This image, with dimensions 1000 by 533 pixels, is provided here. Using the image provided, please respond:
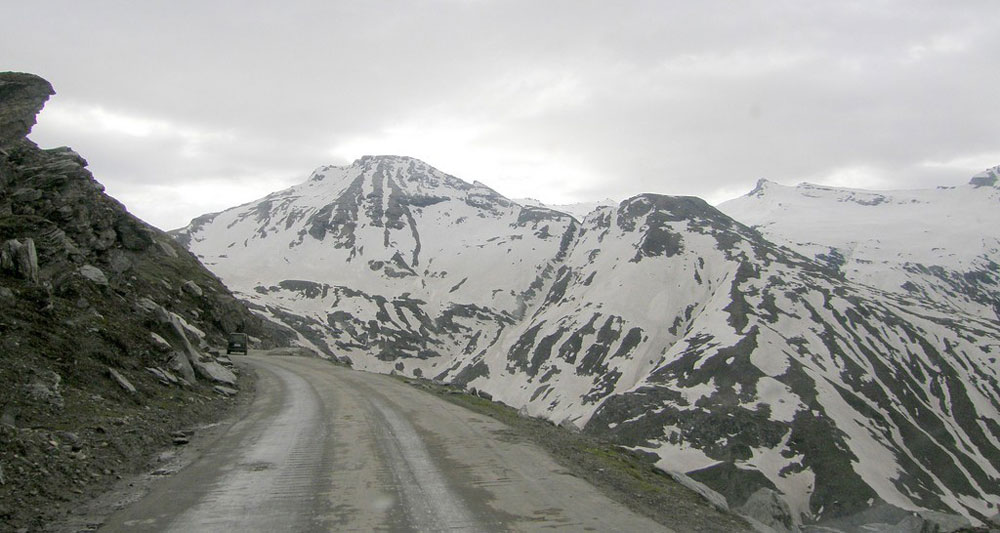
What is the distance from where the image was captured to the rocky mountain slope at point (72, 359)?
10.9m

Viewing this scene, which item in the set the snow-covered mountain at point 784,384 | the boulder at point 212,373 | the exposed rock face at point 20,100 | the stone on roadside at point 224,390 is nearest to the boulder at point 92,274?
the boulder at point 212,373

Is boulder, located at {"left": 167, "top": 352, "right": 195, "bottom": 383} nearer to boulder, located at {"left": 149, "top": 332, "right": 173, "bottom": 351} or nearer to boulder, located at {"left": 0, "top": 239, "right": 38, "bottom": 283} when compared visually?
boulder, located at {"left": 149, "top": 332, "right": 173, "bottom": 351}

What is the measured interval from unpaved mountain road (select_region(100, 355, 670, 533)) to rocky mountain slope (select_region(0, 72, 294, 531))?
1.60 metres

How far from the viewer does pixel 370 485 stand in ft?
36.2

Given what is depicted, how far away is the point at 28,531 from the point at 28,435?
3.90m

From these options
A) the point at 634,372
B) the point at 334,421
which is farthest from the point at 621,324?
the point at 334,421

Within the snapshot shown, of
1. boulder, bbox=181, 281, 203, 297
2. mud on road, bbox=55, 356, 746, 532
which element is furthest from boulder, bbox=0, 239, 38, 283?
boulder, bbox=181, 281, 203, 297

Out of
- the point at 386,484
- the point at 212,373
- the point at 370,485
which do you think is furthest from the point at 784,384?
the point at 370,485

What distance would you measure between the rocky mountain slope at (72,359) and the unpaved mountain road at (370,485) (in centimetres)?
160

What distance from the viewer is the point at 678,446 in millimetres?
112688

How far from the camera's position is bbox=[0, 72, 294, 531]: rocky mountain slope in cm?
1086

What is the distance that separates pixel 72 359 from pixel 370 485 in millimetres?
11273

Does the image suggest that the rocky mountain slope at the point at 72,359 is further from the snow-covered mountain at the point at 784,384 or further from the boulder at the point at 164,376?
the snow-covered mountain at the point at 784,384

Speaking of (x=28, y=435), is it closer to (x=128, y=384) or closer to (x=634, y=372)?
(x=128, y=384)
